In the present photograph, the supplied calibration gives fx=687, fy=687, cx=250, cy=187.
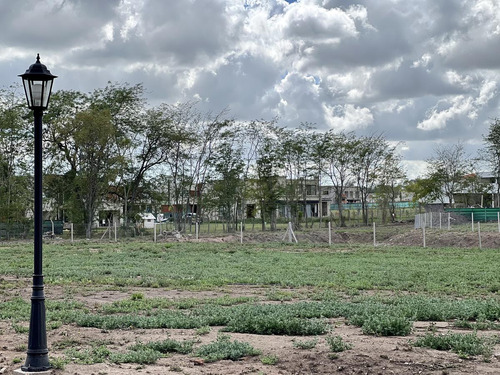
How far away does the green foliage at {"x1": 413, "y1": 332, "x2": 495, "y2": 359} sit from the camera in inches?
325

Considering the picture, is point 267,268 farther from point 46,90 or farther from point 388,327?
point 46,90

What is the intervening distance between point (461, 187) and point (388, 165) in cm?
899

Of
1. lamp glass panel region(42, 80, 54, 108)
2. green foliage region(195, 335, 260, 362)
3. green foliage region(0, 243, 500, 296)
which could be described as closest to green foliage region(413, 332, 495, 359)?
green foliage region(195, 335, 260, 362)

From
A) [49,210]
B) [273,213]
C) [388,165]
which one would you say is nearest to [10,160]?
[49,210]

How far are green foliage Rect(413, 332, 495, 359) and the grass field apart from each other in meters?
0.02

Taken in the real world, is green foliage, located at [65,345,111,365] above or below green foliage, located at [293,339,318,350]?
below

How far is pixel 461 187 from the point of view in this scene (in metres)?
70.4

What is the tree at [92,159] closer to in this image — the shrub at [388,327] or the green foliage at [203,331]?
the green foliage at [203,331]

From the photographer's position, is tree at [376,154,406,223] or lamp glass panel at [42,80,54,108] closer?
lamp glass panel at [42,80,54,108]

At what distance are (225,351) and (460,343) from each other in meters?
2.91

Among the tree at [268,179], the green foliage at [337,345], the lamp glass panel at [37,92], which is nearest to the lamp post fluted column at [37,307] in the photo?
the lamp glass panel at [37,92]

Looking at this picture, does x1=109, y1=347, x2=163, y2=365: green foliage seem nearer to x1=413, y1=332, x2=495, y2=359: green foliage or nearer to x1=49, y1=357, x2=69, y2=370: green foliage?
x1=49, y1=357, x2=69, y2=370: green foliage

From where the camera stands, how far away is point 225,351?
8.63 metres

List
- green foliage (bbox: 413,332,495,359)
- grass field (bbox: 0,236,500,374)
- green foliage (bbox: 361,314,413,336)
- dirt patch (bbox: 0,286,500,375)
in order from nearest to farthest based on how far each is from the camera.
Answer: dirt patch (bbox: 0,286,500,375) → green foliage (bbox: 413,332,495,359) → grass field (bbox: 0,236,500,374) → green foliage (bbox: 361,314,413,336)
